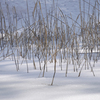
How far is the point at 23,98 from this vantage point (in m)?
0.51

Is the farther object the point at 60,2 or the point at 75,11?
the point at 60,2

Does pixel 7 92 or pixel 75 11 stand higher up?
pixel 75 11

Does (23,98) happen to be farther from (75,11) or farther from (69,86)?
(75,11)

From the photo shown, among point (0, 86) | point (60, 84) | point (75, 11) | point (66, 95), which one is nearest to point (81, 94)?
point (66, 95)

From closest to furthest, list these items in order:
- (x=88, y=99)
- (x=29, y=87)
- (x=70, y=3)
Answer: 1. (x=88, y=99)
2. (x=29, y=87)
3. (x=70, y=3)

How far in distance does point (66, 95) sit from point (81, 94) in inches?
1.8

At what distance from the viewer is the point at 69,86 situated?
645mm

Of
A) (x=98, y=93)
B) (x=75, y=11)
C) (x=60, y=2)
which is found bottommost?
(x=98, y=93)

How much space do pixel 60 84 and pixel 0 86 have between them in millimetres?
217

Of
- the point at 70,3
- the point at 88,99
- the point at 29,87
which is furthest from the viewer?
the point at 70,3

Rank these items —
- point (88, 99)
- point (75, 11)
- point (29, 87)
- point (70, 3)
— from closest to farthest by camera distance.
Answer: point (88, 99)
point (29, 87)
point (75, 11)
point (70, 3)

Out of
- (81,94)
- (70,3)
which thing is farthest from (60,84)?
(70,3)

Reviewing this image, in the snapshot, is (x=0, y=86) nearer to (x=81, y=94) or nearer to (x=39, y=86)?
(x=39, y=86)

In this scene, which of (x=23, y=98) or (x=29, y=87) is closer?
(x=23, y=98)
